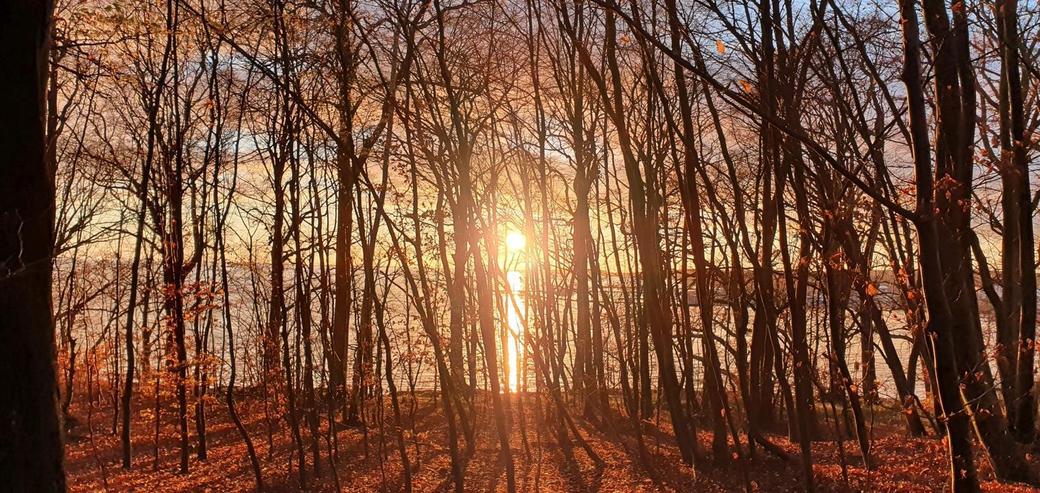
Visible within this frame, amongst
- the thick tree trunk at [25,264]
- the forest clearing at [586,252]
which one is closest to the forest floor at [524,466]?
the forest clearing at [586,252]

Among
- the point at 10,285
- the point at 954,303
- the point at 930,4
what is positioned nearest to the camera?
the point at 10,285

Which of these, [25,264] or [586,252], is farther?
[586,252]

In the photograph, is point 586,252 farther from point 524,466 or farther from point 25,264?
point 25,264

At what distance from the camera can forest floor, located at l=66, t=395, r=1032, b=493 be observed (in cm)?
747

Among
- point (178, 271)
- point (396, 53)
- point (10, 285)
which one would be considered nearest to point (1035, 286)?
point (396, 53)

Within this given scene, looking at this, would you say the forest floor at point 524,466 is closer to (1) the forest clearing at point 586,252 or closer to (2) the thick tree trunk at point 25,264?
(1) the forest clearing at point 586,252

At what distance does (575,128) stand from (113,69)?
6972mm

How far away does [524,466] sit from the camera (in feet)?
31.0

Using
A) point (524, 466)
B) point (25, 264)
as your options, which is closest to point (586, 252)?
point (524, 466)

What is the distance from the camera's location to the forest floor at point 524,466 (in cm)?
747

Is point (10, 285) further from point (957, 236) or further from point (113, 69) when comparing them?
point (957, 236)

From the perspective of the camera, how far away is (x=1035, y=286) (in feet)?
22.9

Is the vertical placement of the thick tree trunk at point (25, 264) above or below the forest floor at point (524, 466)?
above

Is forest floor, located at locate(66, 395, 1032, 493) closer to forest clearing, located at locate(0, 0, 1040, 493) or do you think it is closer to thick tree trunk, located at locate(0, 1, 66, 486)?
forest clearing, located at locate(0, 0, 1040, 493)
